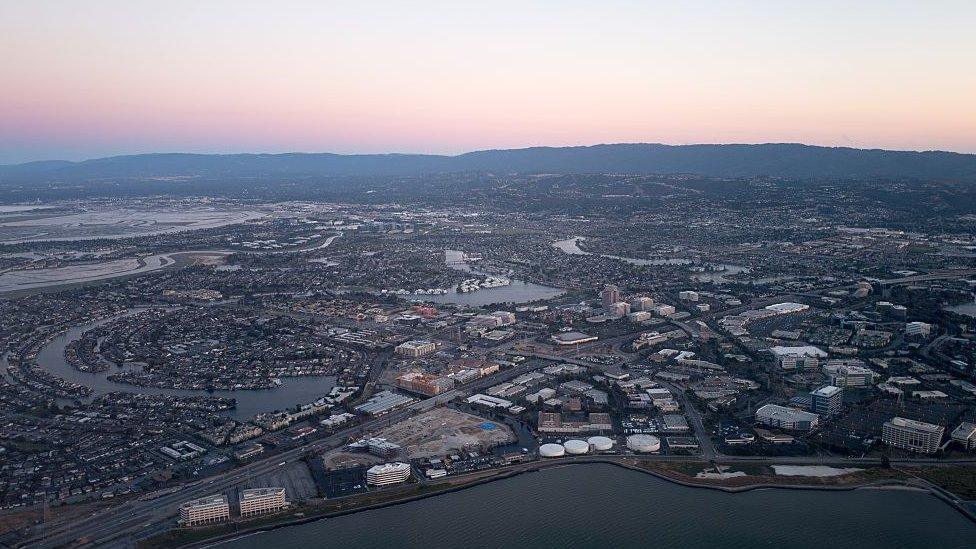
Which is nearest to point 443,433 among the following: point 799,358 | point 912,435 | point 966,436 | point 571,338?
point 571,338

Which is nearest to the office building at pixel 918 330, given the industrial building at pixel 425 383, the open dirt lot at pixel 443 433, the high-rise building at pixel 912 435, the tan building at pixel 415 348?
the high-rise building at pixel 912 435

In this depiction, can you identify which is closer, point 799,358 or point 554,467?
point 554,467

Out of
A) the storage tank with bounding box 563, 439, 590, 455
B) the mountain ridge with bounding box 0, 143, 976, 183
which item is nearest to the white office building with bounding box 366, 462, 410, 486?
the storage tank with bounding box 563, 439, 590, 455

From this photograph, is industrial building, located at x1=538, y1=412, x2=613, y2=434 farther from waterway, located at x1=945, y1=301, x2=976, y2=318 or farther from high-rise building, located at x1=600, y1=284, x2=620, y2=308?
waterway, located at x1=945, y1=301, x2=976, y2=318

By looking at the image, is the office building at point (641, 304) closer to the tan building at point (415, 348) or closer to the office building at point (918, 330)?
the office building at point (918, 330)

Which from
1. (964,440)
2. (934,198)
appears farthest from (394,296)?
(934,198)

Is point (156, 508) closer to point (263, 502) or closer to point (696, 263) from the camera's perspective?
point (263, 502)
